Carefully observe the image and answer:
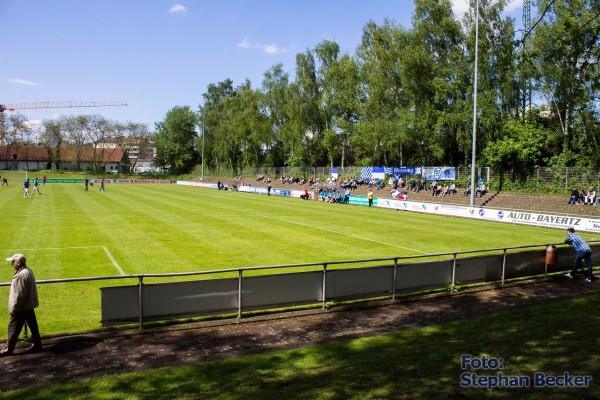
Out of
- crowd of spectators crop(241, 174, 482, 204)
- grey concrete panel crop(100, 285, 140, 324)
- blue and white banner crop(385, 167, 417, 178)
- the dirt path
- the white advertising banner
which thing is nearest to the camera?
the dirt path

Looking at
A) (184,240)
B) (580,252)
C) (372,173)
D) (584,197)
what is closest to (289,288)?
(580,252)

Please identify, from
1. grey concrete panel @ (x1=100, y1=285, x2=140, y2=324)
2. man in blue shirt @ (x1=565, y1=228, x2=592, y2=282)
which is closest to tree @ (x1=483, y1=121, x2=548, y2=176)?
man in blue shirt @ (x1=565, y1=228, x2=592, y2=282)

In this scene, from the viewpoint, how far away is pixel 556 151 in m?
46.3

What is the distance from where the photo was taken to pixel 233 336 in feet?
31.8

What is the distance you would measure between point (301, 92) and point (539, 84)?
3886 cm

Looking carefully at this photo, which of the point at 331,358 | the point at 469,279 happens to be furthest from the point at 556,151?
the point at 331,358

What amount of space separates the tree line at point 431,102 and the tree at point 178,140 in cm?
4162

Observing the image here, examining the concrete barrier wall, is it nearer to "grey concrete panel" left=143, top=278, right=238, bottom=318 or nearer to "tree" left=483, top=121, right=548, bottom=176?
"grey concrete panel" left=143, top=278, right=238, bottom=318

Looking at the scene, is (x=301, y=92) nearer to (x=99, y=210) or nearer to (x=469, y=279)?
(x=99, y=210)

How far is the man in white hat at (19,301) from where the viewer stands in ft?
27.0

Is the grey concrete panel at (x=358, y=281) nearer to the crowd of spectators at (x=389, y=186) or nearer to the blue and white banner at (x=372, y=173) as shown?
the crowd of spectators at (x=389, y=186)

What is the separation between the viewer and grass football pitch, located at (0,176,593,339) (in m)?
14.3

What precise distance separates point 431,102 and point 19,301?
176 ft

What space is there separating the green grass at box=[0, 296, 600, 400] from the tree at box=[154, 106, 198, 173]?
118 m
